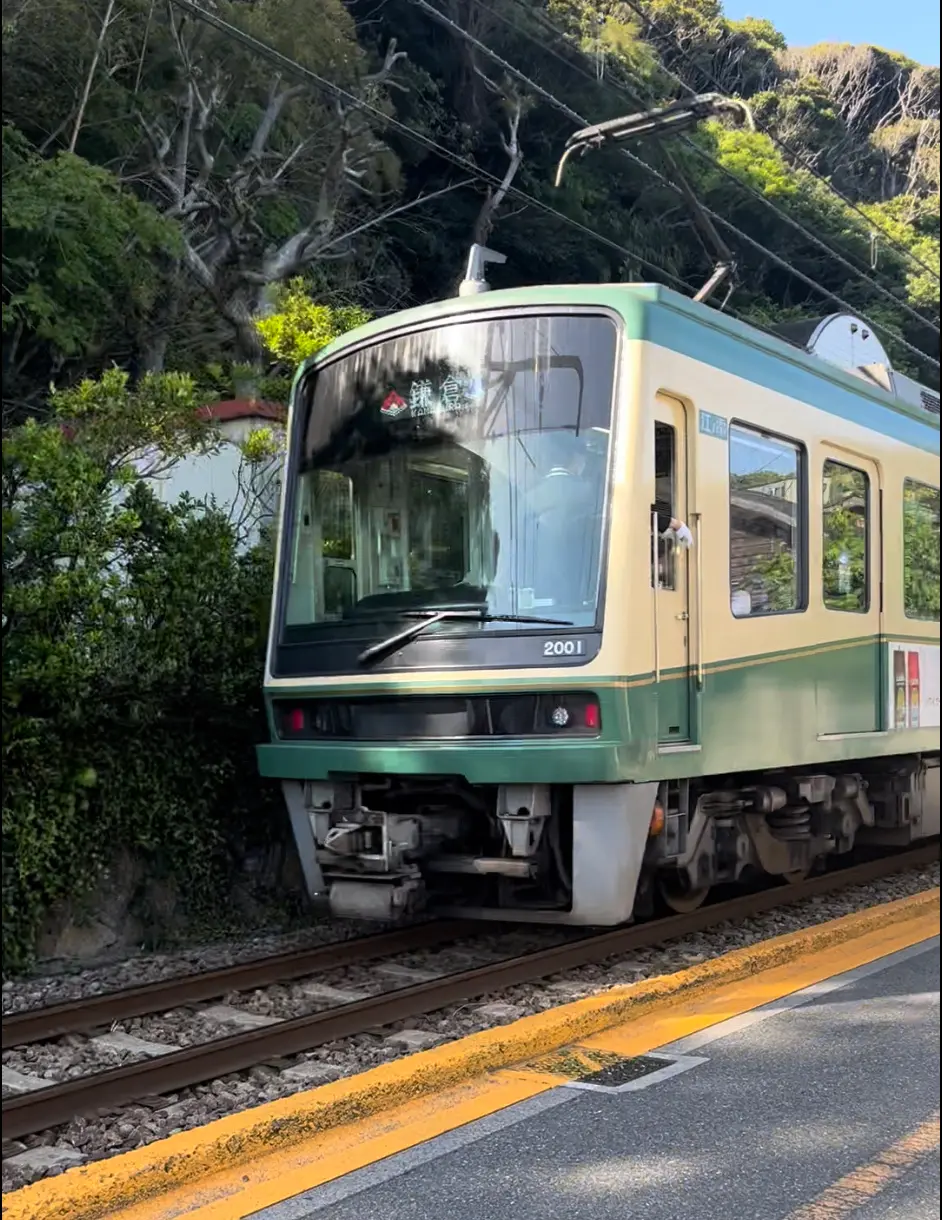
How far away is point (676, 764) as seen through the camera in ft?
18.5

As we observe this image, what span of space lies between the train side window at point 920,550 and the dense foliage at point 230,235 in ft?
12.9

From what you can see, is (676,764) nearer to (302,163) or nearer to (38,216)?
(38,216)

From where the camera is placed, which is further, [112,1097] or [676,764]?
[676,764]

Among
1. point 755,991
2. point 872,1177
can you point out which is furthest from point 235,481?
point 872,1177

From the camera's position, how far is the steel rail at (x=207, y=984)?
197 inches

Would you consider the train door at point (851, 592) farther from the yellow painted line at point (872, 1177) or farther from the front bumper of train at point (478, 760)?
the yellow painted line at point (872, 1177)

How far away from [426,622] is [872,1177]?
3.07 meters

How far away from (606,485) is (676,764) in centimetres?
131

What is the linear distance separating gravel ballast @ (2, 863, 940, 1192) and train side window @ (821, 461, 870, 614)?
188 centimetres

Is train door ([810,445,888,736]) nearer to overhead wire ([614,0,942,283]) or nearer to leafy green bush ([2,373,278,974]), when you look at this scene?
leafy green bush ([2,373,278,974])

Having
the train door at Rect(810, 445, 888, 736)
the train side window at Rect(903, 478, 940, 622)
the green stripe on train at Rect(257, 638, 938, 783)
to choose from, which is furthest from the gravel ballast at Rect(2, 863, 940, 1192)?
the train side window at Rect(903, 478, 940, 622)

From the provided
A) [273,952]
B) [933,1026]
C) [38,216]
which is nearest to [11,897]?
[273,952]

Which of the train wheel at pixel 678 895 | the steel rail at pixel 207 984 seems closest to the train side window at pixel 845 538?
the train wheel at pixel 678 895

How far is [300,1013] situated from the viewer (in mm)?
5328
